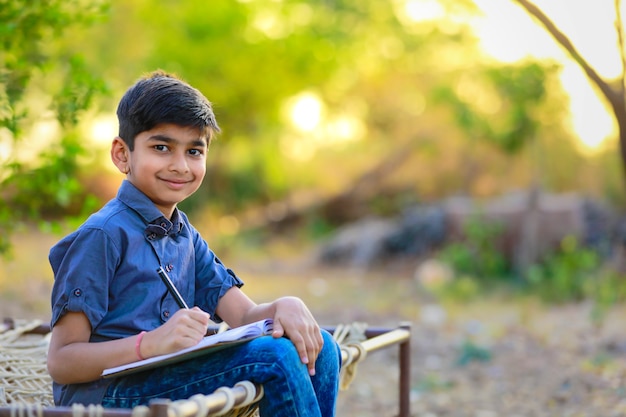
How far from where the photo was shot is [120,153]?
1.94 m

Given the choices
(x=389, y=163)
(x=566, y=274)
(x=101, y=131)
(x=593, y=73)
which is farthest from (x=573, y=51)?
(x=101, y=131)

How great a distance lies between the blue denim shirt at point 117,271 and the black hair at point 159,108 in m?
0.14

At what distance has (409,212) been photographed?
1014 centimetres

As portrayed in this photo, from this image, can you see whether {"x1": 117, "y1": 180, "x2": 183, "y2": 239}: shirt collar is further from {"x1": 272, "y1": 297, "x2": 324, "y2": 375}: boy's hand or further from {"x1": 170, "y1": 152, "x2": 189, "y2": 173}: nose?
{"x1": 272, "y1": 297, "x2": 324, "y2": 375}: boy's hand

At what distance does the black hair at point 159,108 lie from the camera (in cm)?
185

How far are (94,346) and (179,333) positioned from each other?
0.20 meters

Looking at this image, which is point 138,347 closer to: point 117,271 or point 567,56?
point 117,271

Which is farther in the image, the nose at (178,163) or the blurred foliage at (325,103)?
the blurred foliage at (325,103)

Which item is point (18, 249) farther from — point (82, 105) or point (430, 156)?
point (82, 105)

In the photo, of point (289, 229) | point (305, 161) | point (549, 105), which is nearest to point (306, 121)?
point (305, 161)

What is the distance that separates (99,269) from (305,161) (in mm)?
13604

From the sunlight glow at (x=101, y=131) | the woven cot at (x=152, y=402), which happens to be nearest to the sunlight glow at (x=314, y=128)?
the sunlight glow at (x=101, y=131)

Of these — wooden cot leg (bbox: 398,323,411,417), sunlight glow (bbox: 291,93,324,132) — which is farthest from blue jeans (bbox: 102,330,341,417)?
sunlight glow (bbox: 291,93,324,132)

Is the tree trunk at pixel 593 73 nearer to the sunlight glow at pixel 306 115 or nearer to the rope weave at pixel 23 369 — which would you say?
the rope weave at pixel 23 369
